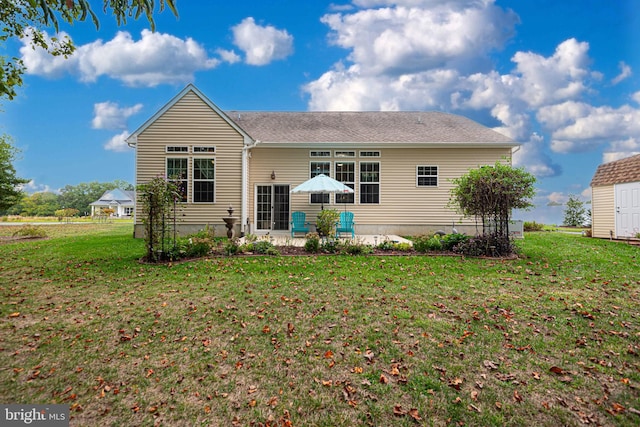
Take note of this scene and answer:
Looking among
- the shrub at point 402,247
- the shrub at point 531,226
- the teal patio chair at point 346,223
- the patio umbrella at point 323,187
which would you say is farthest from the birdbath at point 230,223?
the shrub at point 531,226

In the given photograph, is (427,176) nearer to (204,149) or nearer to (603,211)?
(603,211)

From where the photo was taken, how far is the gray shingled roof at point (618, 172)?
45.8ft

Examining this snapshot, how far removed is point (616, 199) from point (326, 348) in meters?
17.0

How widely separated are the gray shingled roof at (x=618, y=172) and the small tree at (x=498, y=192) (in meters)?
8.73

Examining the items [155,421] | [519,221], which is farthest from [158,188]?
[519,221]

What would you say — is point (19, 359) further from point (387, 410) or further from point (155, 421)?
point (387, 410)

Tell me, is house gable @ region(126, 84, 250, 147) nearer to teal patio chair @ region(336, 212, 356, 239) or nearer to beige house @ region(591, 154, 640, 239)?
teal patio chair @ region(336, 212, 356, 239)

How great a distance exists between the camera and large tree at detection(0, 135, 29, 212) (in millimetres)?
15782

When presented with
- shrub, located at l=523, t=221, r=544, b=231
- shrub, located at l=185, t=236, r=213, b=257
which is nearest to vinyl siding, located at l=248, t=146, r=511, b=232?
shrub, located at l=185, t=236, r=213, b=257

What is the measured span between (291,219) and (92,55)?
30.4ft

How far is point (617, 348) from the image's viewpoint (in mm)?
3951

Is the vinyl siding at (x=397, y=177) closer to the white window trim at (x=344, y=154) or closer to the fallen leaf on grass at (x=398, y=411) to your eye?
the white window trim at (x=344, y=154)

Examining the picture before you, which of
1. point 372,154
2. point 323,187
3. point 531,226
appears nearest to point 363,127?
point 372,154

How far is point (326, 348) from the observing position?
3.87 metres
